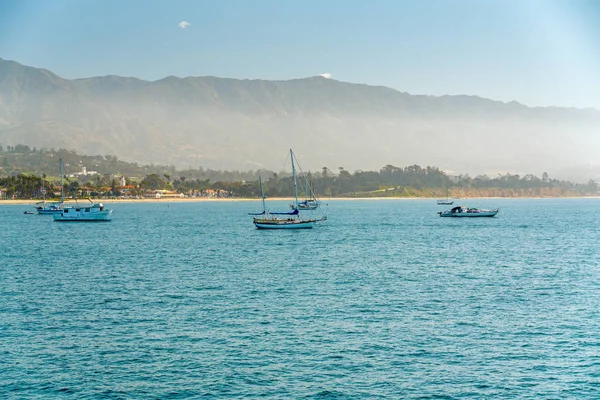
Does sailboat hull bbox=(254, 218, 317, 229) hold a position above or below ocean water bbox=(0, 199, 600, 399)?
above

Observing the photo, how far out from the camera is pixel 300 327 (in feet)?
174

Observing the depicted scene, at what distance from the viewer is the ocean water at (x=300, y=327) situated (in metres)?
40.2

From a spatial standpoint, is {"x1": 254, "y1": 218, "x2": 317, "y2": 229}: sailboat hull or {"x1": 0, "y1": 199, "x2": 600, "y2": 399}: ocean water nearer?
{"x1": 0, "y1": 199, "x2": 600, "y2": 399}: ocean water

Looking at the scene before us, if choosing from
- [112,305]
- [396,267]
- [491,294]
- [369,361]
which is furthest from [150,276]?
[369,361]

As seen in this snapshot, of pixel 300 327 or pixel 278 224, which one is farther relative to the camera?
pixel 278 224

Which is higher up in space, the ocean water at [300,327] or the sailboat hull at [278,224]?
the sailboat hull at [278,224]

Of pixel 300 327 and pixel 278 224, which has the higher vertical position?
pixel 278 224

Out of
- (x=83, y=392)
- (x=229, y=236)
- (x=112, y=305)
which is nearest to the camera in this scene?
(x=83, y=392)

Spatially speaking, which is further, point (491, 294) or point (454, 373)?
point (491, 294)

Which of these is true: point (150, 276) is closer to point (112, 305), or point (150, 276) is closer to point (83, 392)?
point (112, 305)

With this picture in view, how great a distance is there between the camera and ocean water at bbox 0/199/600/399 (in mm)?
40188

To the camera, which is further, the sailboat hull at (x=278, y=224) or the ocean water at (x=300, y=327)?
the sailboat hull at (x=278, y=224)

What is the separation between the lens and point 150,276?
269 ft

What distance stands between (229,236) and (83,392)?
113455mm
